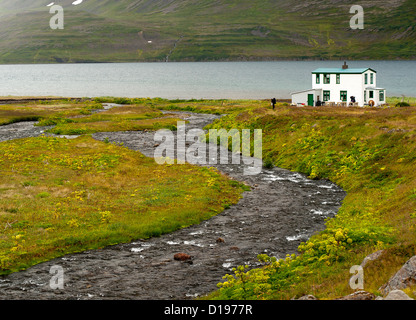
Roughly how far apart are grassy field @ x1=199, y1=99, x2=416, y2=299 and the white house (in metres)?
17.2

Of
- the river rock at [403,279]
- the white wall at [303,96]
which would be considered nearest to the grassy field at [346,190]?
the river rock at [403,279]

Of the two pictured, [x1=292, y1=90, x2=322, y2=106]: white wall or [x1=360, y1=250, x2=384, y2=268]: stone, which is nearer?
[x1=360, y1=250, x2=384, y2=268]: stone

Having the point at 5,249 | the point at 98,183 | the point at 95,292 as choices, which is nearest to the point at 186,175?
the point at 98,183

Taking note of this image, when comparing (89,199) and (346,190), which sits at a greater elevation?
(89,199)

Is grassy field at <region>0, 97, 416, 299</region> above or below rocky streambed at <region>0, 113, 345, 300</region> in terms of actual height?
above

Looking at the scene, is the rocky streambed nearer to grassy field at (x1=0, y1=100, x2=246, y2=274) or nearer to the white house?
grassy field at (x1=0, y1=100, x2=246, y2=274)

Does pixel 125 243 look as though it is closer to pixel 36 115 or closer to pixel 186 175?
pixel 186 175

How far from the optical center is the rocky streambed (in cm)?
2391

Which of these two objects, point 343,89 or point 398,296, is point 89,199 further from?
point 343,89

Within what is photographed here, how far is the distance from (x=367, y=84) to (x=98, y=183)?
201ft

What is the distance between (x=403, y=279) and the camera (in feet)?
53.9

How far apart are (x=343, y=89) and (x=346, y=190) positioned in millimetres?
49563

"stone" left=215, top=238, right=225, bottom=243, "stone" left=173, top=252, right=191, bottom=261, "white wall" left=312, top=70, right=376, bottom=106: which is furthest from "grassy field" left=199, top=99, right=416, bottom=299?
"white wall" left=312, top=70, right=376, bottom=106

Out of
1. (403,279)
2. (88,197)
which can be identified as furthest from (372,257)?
(88,197)
